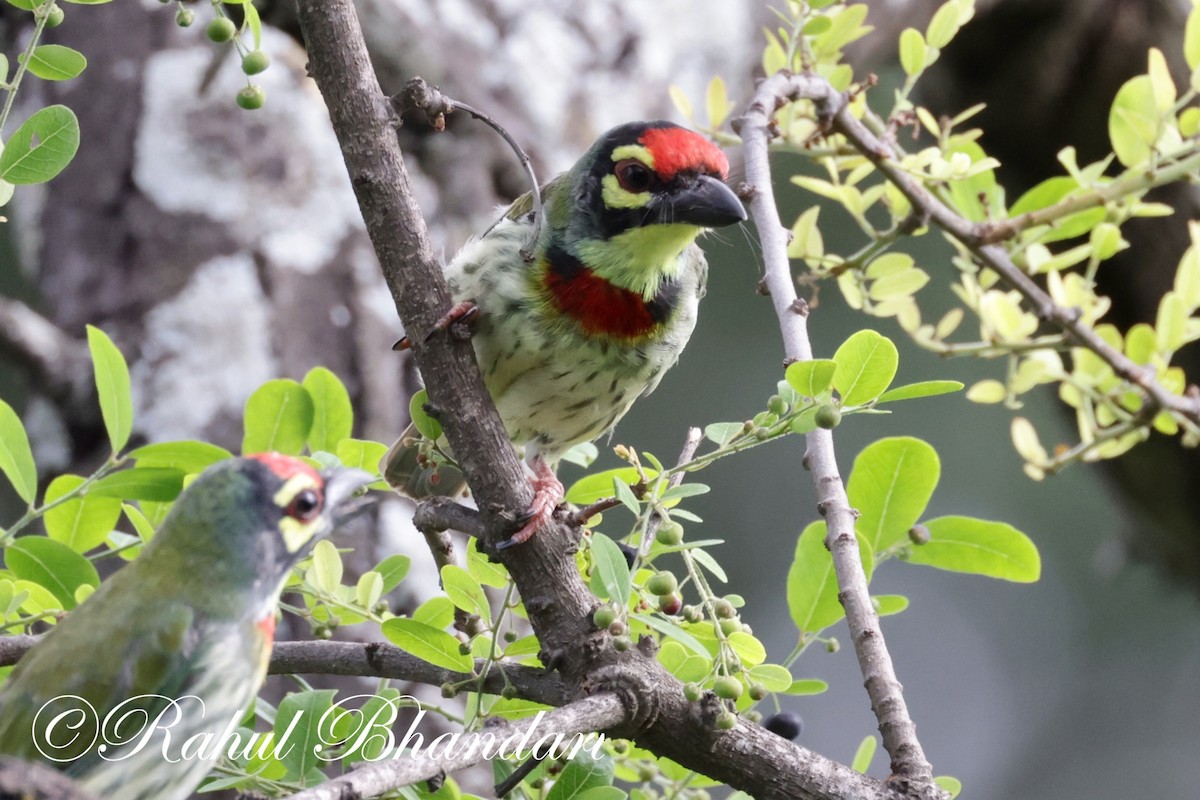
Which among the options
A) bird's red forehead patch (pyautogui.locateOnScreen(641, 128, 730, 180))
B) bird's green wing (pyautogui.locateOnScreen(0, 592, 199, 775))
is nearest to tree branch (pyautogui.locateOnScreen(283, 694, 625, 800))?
bird's green wing (pyautogui.locateOnScreen(0, 592, 199, 775))

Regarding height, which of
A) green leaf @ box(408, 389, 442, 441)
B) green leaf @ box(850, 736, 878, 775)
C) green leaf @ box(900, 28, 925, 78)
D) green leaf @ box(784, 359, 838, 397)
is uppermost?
green leaf @ box(900, 28, 925, 78)

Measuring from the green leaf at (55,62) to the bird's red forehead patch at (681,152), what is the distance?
1.19m

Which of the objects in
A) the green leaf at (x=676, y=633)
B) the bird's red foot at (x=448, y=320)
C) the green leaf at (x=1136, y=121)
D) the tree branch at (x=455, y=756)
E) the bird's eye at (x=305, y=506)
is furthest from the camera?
the green leaf at (x=1136, y=121)

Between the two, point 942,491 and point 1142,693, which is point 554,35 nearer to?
point 942,491

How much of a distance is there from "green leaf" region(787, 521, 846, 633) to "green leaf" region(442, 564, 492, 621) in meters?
0.47

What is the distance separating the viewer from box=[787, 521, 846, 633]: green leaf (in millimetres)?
1863

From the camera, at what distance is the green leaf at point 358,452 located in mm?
1976

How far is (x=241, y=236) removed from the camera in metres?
3.19

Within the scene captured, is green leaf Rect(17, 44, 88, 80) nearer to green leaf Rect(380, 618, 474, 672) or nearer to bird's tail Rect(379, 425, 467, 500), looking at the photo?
green leaf Rect(380, 618, 474, 672)

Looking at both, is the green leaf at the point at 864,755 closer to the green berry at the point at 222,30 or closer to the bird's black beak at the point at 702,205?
the bird's black beak at the point at 702,205

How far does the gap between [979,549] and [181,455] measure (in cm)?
118

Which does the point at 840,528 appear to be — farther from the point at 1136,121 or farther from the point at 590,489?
the point at 1136,121

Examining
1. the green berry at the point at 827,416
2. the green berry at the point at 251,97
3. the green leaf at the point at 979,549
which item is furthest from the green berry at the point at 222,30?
the green leaf at the point at 979,549

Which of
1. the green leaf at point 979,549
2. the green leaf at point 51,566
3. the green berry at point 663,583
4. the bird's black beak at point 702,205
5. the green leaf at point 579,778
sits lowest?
the green leaf at point 51,566
